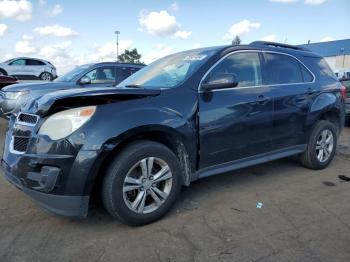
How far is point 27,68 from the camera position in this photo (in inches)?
820

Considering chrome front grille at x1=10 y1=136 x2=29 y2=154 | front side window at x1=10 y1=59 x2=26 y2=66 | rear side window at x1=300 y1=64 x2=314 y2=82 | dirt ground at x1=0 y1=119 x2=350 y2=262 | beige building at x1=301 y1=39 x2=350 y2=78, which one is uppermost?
beige building at x1=301 y1=39 x2=350 y2=78

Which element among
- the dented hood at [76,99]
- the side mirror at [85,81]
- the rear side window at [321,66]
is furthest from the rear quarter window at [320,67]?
the side mirror at [85,81]

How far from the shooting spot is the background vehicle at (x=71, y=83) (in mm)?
7848

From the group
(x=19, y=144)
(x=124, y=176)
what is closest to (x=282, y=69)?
(x=124, y=176)

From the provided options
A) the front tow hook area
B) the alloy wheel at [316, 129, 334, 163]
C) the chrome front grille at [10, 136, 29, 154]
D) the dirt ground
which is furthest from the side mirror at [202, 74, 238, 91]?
the alloy wheel at [316, 129, 334, 163]

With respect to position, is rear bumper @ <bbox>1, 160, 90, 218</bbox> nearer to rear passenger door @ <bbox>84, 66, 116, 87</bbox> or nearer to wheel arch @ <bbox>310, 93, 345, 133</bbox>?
wheel arch @ <bbox>310, 93, 345, 133</bbox>

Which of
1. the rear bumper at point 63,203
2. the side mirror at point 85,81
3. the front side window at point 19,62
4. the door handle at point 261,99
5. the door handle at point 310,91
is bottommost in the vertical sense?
the rear bumper at point 63,203

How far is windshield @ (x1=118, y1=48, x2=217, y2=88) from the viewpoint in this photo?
4133 millimetres

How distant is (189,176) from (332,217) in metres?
1.55

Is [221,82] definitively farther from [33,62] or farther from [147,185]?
[33,62]

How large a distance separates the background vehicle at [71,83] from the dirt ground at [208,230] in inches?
139

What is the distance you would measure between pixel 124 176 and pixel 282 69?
2832mm

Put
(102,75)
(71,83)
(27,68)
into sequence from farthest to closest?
(27,68)
(102,75)
(71,83)

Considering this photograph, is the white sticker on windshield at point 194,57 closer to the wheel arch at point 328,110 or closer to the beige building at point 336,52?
the wheel arch at point 328,110
